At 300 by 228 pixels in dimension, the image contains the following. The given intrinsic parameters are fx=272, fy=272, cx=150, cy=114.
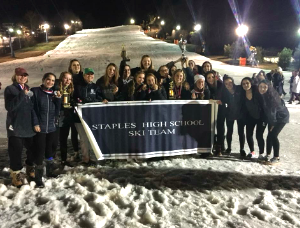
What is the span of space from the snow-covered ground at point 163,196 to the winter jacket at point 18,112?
86 cm

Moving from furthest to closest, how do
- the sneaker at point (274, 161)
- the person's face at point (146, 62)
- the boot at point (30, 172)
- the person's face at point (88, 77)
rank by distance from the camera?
the person's face at point (146, 62) < the sneaker at point (274, 161) < the person's face at point (88, 77) < the boot at point (30, 172)

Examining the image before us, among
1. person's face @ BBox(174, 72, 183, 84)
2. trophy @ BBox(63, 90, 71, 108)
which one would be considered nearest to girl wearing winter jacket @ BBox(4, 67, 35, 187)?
trophy @ BBox(63, 90, 71, 108)

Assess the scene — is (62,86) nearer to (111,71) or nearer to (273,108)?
Answer: (111,71)

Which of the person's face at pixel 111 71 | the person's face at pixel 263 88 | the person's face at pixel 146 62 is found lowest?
the person's face at pixel 263 88

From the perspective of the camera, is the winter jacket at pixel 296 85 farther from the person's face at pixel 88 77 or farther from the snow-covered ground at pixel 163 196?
the person's face at pixel 88 77

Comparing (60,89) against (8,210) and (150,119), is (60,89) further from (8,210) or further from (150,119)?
(8,210)

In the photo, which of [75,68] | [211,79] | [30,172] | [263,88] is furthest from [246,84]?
[30,172]

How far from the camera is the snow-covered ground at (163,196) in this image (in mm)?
3436

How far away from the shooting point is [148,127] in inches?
202

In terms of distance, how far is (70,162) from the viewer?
17.4 feet

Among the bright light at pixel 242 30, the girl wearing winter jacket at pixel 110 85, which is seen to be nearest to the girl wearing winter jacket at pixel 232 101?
the girl wearing winter jacket at pixel 110 85

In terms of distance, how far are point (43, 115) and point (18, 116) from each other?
358mm

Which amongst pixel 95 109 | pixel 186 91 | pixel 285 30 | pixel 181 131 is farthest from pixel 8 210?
pixel 285 30

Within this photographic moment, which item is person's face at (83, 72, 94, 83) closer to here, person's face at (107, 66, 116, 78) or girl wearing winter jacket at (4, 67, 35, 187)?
person's face at (107, 66, 116, 78)
